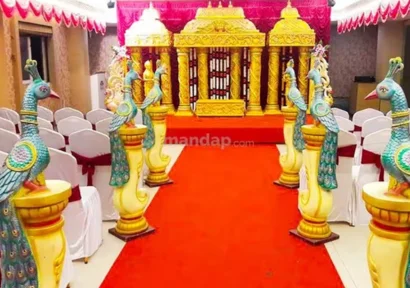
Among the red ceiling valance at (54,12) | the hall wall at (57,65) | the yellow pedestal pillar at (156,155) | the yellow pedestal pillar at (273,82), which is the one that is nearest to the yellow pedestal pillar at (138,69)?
the red ceiling valance at (54,12)

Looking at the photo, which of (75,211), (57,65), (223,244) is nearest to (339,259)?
(223,244)

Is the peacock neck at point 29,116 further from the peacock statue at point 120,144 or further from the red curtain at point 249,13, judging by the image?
the red curtain at point 249,13

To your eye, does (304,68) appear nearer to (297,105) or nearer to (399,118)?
(297,105)

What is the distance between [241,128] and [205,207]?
10.8ft

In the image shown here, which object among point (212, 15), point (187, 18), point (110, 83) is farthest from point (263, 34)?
point (110, 83)

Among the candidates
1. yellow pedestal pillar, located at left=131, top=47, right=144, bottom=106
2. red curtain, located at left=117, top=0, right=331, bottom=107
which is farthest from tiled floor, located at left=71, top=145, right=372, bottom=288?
red curtain, located at left=117, top=0, right=331, bottom=107

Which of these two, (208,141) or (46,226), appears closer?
(46,226)

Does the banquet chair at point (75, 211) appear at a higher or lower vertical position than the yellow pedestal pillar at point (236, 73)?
lower

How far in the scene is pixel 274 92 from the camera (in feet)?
29.1

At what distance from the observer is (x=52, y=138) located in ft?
12.6

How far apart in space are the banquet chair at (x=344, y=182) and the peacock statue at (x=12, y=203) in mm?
2467

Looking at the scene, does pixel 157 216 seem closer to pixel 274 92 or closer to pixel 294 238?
pixel 294 238

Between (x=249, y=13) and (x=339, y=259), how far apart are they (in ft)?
23.2

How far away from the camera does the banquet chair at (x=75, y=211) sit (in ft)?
9.46
